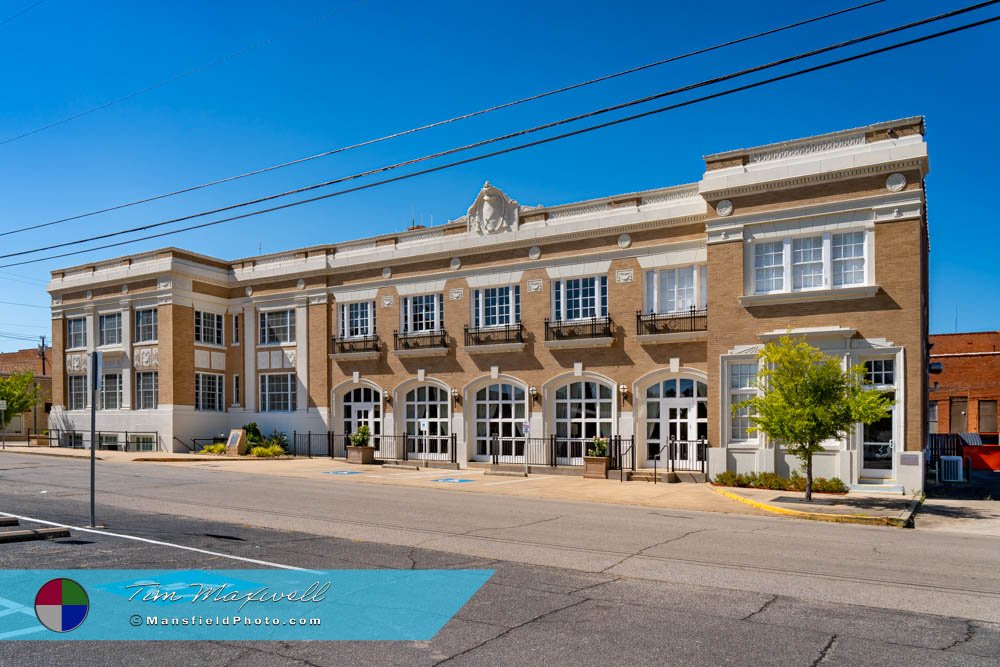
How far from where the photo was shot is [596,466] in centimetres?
2539

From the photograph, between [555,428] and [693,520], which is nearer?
[693,520]

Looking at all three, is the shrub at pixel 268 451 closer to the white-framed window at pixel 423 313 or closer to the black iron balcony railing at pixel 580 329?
the white-framed window at pixel 423 313

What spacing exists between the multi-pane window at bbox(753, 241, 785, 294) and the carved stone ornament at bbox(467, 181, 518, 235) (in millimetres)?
9943

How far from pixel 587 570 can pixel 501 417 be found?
20.1 metres

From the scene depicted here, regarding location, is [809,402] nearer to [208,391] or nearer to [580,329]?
[580,329]

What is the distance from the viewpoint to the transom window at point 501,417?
30.0 m

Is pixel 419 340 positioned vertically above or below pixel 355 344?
above

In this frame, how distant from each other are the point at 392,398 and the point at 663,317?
12.7 meters

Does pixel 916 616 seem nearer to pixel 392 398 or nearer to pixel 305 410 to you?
pixel 392 398

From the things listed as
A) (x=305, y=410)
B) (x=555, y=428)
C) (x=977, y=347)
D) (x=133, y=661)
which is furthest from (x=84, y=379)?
(x=977, y=347)

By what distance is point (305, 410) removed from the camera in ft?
117

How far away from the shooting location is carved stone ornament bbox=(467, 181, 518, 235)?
30.2m

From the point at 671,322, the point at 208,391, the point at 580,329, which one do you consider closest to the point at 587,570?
the point at 671,322

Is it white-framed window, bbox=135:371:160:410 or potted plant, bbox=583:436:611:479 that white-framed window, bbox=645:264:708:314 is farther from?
white-framed window, bbox=135:371:160:410
